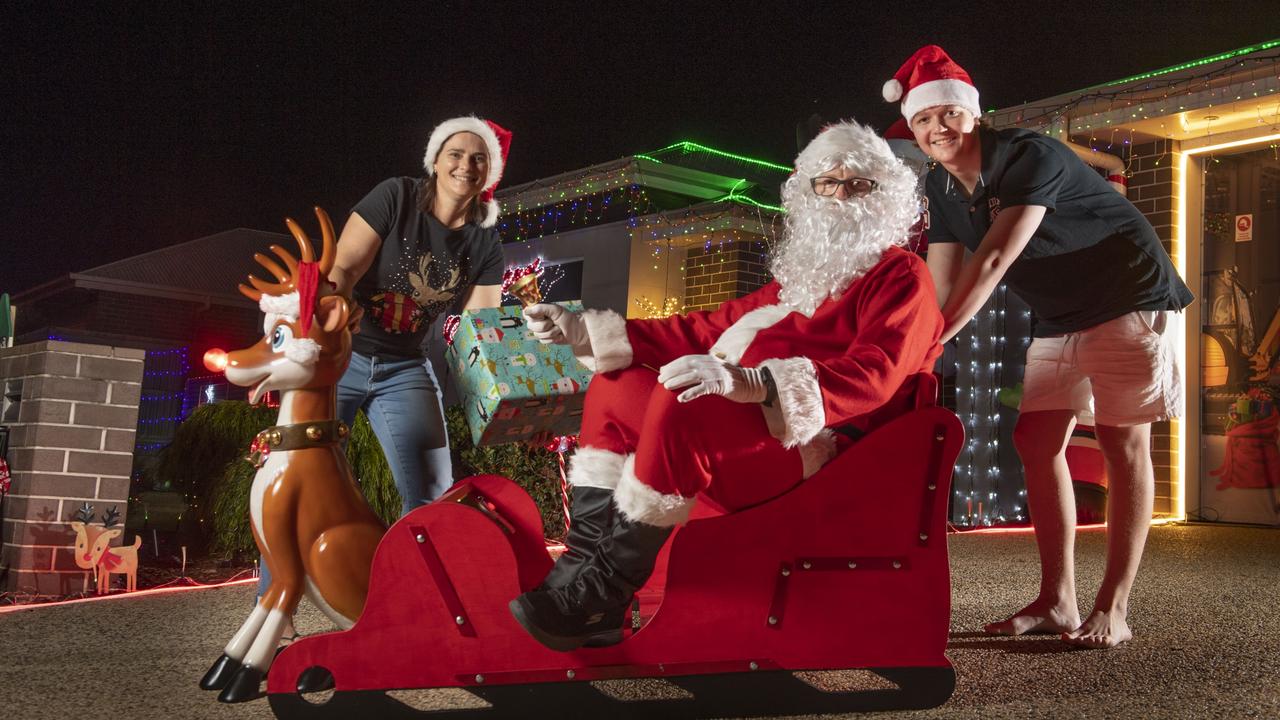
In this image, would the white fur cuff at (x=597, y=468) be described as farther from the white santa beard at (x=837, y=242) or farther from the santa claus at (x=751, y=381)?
the white santa beard at (x=837, y=242)

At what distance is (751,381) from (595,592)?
1.53ft

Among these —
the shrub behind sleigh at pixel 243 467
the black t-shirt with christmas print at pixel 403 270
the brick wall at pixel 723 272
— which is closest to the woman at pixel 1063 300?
the black t-shirt with christmas print at pixel 403 270

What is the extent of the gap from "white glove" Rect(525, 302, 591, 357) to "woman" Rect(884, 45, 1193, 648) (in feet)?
3.30

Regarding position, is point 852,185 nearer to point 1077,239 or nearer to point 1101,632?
point 1077,239

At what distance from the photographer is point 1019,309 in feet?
23.5

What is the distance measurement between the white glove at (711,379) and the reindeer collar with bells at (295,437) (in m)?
0.75

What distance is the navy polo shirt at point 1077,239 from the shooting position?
263 cm

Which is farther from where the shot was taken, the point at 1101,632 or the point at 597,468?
the point at 1101,632

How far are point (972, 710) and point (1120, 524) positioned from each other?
3.03 feet

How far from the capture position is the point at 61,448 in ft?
12.2

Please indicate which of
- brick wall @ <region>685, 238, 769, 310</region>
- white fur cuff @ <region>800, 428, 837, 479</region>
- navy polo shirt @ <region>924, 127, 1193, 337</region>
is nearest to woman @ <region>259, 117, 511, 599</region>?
white fur cuff @ <region>800, 428, 837, 479</region>

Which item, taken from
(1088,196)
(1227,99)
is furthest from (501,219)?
(1088,196)

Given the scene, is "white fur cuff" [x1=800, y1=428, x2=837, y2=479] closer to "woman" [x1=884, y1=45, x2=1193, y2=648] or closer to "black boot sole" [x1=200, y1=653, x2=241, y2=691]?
"woman" [x1=884, y1=45, x2=1193, y2=648]

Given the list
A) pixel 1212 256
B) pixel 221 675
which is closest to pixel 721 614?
pixel 221 675
